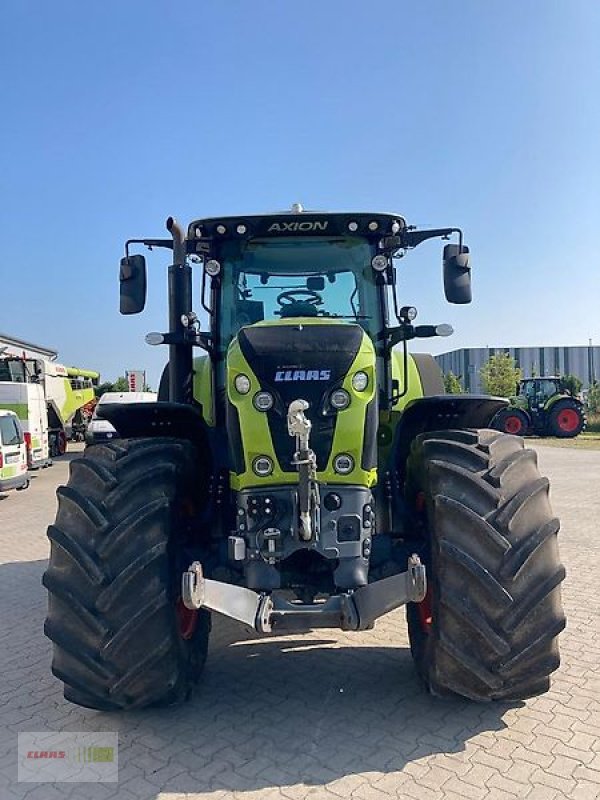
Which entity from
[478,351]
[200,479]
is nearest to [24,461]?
[200,479]

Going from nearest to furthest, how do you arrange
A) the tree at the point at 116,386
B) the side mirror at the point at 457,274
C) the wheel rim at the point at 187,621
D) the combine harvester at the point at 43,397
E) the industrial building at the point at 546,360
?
1. the wheel rim at the point at 187,621
2. the side mirror at the point at 457,274
3. the combine harvester at the point at 43,397
4. the tree at the point at 116,386
5. the industrial building at the point at 546,360

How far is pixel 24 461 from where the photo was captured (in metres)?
16.1

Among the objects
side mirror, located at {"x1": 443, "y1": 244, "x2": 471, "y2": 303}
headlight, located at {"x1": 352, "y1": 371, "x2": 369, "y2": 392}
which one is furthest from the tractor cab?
headlight, located at {"x1": 352, "y1": 371, "x2": 369, "y2": 392}

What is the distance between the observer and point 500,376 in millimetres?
50531

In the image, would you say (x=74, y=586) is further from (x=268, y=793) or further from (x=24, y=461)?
(x=24, y=461)

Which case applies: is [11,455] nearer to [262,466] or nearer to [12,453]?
[12,453]

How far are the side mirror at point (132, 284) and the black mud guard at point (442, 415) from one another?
1951mm

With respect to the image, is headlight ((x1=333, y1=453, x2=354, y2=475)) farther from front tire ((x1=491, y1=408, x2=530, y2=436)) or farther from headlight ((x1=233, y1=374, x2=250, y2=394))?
front tire ((x1=491, y1=408, x2=530, y2=436))

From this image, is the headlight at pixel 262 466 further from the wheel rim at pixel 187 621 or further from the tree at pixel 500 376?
the tree at pixel 500 376

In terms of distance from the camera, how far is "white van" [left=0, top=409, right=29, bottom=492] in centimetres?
1486

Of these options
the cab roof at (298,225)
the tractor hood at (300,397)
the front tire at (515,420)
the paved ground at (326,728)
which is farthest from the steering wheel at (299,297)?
the front tire at (515,420)

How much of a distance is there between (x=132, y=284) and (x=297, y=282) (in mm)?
1124

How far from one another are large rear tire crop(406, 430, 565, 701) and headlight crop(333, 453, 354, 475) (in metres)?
0.42

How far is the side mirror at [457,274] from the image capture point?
512 centimetres
